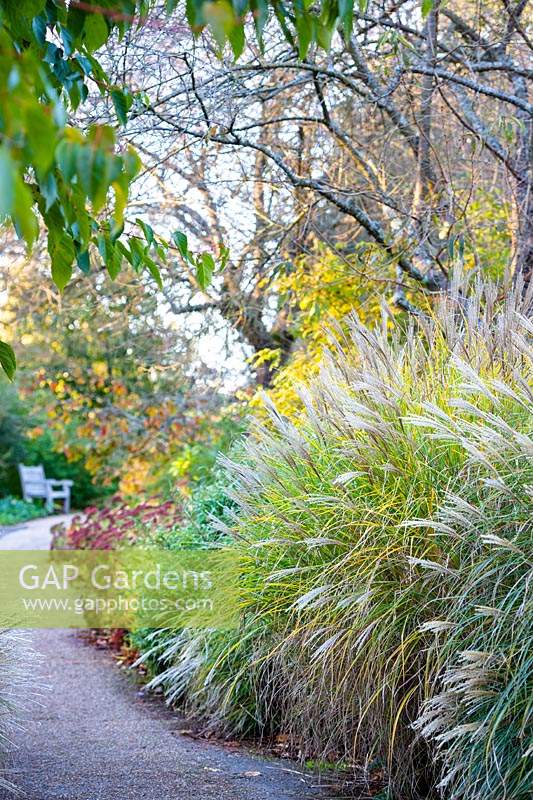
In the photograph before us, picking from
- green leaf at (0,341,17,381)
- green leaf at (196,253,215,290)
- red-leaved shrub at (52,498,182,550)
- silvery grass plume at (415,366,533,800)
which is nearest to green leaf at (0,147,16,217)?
green leaf at (0,341,17,381)

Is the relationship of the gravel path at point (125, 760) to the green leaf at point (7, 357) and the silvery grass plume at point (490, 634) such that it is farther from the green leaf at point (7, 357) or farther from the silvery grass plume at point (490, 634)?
the green leaf at point (7, 357)

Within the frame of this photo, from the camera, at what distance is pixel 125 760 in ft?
12.0

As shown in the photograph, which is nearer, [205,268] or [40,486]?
[205,268]

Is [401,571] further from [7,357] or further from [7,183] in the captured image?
[7,183]

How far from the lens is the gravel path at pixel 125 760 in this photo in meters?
3.26

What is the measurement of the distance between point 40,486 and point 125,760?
14150 mm

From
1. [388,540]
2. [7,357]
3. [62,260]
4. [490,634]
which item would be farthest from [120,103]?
[490,634]

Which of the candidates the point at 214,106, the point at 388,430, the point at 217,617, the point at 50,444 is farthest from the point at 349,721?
the point at 50,444

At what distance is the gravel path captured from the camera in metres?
3.26

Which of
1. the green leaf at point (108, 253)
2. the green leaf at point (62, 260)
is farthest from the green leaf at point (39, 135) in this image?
the green leaf at point (108, 253)

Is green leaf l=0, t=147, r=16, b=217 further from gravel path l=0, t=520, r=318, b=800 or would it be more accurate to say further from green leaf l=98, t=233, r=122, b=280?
gravel path l=0, t=520, r=318, b=800

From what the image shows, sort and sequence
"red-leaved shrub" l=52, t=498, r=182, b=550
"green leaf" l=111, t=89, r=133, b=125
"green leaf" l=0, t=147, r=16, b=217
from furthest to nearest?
"red-leaved shrub" l=52, t=498, r=182, b=550, "green leaf" l=111, t=89, r=133, b=125, "green leaf" l=0, t=147, r=16, b=217

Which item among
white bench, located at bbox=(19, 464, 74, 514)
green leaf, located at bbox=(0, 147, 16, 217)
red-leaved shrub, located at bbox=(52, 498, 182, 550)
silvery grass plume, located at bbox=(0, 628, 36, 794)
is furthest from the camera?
white bench, located at bbox=(19, 464, 74, 514)

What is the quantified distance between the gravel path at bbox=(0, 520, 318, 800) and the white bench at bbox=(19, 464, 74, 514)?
12258 mm
